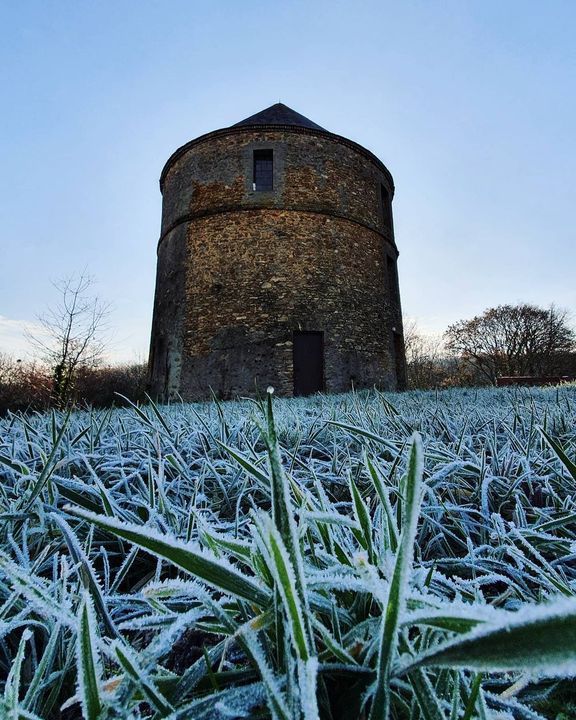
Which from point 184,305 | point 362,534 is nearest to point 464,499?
point 362,534

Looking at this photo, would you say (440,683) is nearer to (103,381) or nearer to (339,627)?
(339,627)

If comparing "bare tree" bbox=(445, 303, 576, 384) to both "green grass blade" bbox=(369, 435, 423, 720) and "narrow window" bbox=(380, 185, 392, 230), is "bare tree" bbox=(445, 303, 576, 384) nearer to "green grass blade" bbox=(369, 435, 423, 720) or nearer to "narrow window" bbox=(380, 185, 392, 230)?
"narrow window" bbox=(380, 185, 392, 230)

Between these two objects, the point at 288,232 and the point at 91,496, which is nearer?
the point at 91,496

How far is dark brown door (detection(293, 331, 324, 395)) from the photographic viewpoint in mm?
10781

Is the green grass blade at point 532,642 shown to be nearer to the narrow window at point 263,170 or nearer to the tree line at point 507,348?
the narrow window at point 263,170

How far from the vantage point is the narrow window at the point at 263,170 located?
1179cm

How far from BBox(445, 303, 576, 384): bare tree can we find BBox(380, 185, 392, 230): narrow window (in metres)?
11.7

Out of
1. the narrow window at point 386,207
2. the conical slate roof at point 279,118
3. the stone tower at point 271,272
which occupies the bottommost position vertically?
the stone tower at point 271,272

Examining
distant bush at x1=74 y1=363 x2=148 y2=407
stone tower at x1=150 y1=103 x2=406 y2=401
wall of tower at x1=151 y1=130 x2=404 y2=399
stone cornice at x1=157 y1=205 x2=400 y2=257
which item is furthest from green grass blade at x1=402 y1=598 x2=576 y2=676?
distant bush at x1=74 y1=363 x2=148 y2=407

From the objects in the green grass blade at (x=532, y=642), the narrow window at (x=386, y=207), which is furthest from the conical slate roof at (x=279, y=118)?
the green grass blade at (x=532, y=642)

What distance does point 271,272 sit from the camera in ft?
36.4

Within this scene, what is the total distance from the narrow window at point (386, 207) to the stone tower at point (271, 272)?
3.49 ft

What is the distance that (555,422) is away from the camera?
1.75 m

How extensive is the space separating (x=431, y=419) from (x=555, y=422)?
1.59 ft
